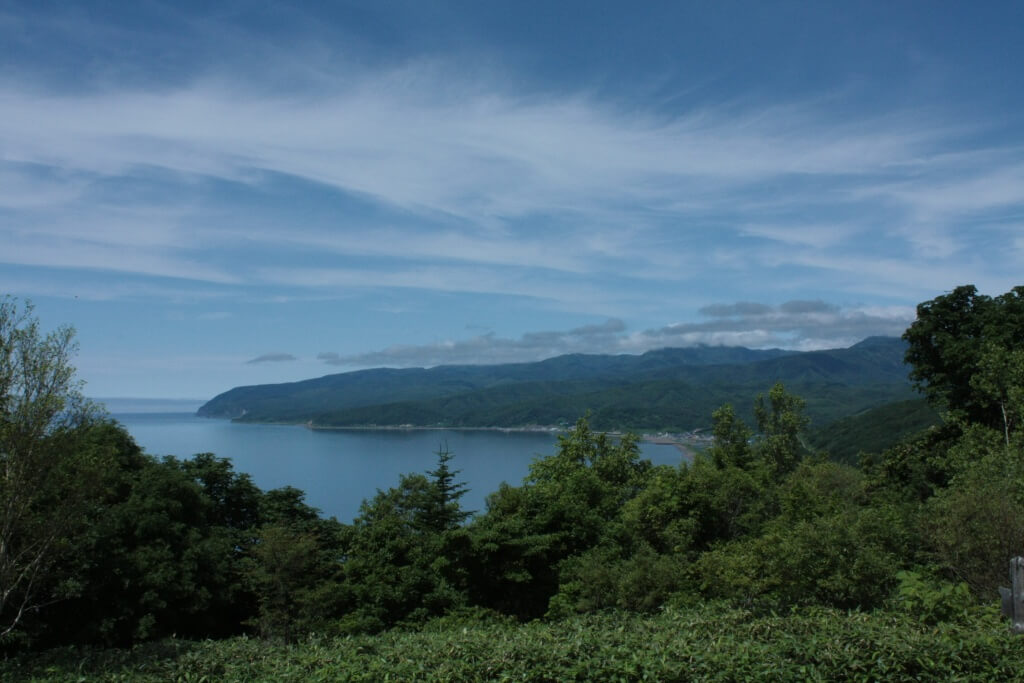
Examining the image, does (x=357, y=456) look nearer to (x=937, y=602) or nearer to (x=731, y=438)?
(x=731, y=438)

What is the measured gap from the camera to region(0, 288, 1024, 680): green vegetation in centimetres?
646

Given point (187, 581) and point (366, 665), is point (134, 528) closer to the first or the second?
point (187, 581)

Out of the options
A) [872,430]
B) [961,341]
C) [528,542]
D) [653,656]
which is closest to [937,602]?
[653,656]

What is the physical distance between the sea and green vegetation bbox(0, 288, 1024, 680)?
31.0m

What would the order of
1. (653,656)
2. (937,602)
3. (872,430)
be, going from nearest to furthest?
(653,656) → (937,602) → (872,430)

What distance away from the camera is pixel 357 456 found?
4572 inches

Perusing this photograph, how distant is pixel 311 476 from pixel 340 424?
104 m

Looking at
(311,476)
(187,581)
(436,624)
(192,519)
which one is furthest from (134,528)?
(311,476)

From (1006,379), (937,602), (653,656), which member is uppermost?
(1006,379)

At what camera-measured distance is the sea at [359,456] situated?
Answer: 265 feet

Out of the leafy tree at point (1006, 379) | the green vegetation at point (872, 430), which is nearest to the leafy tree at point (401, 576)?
the leafy tree at point (1006, 379)

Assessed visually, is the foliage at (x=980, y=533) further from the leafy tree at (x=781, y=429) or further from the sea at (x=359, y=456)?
the sea at (x=359, y=456)

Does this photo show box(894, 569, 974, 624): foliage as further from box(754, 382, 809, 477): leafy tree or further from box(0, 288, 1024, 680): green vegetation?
box(754, 382, 809, 477): leafy tree

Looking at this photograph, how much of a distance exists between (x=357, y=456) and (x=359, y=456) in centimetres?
34
